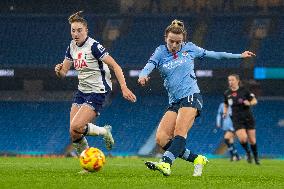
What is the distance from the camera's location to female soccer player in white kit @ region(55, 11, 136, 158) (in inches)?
482

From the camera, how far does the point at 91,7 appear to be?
35.5 meters

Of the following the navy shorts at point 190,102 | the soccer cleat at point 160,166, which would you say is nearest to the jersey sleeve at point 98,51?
the navy shorts at point 190,102

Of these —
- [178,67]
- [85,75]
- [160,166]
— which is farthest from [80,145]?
[160,166]

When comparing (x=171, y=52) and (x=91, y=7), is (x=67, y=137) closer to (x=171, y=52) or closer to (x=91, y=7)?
(x=91, y=7)

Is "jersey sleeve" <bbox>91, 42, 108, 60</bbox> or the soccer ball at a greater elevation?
"jersey sleeve" <bbox>91, 42, 108, 60</bbox>

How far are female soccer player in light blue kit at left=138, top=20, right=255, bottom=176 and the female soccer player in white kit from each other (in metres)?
1.02

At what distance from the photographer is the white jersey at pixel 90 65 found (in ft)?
40.4

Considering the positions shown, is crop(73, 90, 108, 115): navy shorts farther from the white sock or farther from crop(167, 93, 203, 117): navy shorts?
crop(167, 93, 203, 117): navy shorts

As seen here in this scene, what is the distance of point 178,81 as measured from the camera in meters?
11.4

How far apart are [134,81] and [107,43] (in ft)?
6.52

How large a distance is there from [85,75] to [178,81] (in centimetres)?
184

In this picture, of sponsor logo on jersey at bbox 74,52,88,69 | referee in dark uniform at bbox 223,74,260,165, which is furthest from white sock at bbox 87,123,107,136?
referee in dark uniform at bbox 223,74,260,165

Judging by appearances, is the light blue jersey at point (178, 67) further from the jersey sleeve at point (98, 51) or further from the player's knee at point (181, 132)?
the jersey sleeve at point (98, 51)

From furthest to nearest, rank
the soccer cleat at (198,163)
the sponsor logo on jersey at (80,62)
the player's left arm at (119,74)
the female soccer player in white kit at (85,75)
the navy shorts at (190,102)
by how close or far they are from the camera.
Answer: the sponsor logo on jersey at (80,62)
the female soccer player in white kit at (85,75)
the soccer cleat at (198,163)
the navy shorts at (190,102)
the player's left arm at (119,74)
